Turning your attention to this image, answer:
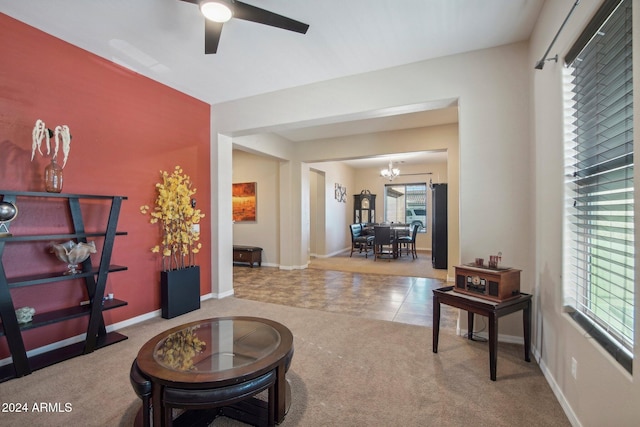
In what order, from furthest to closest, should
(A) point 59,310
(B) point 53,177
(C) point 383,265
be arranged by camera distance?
(C) point 383,265, (A) point 59,310, (B) point 53,177

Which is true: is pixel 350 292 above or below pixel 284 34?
below

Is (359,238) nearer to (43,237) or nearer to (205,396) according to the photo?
(43,237)

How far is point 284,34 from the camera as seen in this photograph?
9.11 feet

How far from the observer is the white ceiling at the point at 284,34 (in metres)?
2.40

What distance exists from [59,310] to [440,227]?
6291 millimetres

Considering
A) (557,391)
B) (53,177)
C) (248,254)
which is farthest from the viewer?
(248,254)

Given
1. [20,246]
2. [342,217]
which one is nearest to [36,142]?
[20,246]

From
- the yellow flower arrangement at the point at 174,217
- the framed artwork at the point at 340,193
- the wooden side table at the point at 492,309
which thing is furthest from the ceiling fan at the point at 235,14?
the framed artwork at the point at 340,193

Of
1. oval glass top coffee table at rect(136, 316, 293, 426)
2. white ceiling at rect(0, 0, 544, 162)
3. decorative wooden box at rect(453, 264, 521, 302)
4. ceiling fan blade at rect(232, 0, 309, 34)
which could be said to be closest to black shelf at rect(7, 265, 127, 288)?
oval glass top coffee table at rect(136, 316, 293, 426)

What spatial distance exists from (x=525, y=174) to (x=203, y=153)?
3.98 metres

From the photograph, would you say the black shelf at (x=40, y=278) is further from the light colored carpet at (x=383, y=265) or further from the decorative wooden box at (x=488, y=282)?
the light colored carpet at (x=383, y=265)

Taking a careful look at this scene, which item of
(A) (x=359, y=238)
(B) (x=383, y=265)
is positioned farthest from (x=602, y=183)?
(A) (x=359, y=238)

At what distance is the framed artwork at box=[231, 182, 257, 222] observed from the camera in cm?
720

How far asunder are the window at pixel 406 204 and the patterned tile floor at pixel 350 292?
469 cm
